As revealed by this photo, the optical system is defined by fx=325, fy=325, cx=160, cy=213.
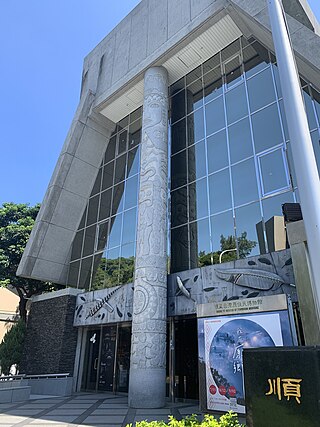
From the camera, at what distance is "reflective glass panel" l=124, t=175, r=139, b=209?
60.4 feet

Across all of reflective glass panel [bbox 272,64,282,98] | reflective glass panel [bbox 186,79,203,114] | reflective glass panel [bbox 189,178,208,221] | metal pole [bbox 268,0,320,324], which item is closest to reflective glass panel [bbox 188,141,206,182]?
reflective glass panel [bbox 189,178,208,221]

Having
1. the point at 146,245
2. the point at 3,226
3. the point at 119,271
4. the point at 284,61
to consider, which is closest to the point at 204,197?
the point at 146,245

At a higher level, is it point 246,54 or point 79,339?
point 246,54

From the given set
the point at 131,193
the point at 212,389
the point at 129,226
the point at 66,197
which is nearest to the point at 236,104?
the point at 131,193

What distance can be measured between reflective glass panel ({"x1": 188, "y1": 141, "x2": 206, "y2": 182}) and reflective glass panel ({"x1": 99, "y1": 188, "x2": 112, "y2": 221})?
600 cm

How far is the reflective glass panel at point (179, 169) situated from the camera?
16641 mm

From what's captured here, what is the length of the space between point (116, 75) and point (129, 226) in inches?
382

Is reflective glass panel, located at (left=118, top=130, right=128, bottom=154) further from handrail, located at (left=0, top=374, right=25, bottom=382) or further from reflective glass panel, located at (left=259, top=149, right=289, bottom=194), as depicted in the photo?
handrail, located at (left=0, top=374, right=25, bottom=382)

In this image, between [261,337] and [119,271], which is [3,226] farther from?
[261,337]

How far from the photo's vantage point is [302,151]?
4070mm

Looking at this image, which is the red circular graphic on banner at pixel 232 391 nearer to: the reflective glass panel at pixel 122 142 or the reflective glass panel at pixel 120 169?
the reflective glass panel at pixel 120 169

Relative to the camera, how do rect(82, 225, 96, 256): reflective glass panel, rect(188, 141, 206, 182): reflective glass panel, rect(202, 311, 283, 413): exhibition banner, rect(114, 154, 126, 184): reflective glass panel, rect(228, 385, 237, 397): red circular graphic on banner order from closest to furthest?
rect(202, 311, 283, 413): exhibition banner → rect(228, 385, 237, 397): red circular graphic on banner → rect(188, 141, 206, 182): reflective glass panel → rect(82, 225, 96, 256): reflective glass panel → rect(114, 154, 126, 184): reflective glass panel

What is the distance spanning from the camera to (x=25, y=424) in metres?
9.58

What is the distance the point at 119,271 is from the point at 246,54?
42.1 feet
